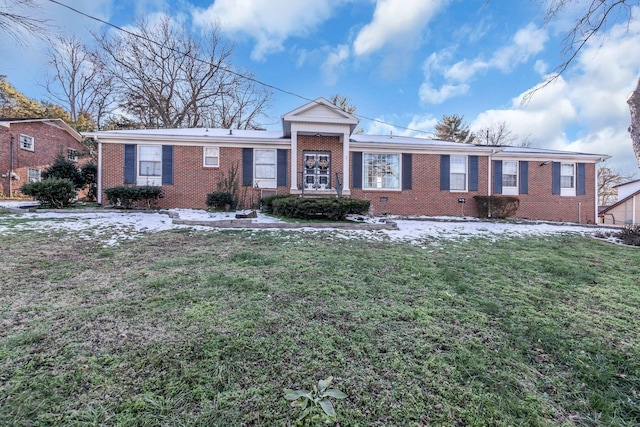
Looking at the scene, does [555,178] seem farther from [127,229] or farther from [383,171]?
[127,229]

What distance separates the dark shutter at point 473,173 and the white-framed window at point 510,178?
1.47m

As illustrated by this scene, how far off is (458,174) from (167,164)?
1275 cm

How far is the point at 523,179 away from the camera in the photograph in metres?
13.4

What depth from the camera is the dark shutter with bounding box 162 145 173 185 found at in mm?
11688

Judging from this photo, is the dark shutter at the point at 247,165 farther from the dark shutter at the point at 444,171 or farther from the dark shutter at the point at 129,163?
the dark shutter at the point at 444,171

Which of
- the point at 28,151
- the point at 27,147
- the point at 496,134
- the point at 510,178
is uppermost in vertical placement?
the point at 496,134

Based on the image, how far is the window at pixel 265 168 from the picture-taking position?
12227 millimetres

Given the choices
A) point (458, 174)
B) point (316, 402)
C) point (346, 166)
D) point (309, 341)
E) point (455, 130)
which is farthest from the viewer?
point (455, 130)

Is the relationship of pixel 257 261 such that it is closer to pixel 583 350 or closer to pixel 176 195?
pixel 583 350

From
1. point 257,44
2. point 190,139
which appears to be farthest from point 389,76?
point 190,139

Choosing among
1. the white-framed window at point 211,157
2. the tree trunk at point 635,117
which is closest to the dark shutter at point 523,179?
the tree trunk at point 635,117

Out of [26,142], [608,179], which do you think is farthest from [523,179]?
[608,179]

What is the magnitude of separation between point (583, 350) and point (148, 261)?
16.9 feet

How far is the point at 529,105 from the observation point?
582 cm
